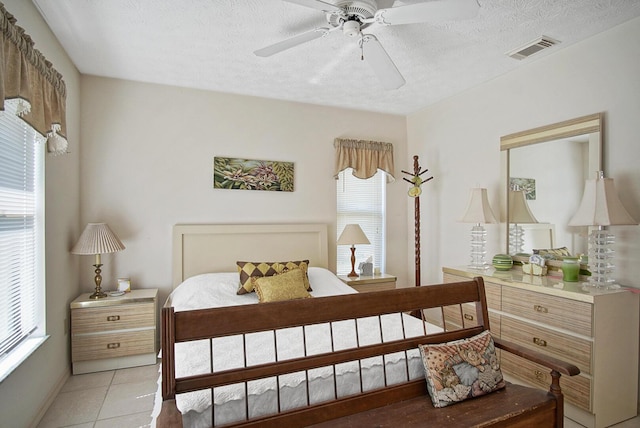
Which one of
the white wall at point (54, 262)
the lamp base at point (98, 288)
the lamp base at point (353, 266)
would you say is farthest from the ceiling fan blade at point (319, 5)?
the lamp base at point (98, 288)

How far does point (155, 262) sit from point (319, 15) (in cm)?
271

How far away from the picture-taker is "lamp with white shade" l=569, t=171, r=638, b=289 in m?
2.23

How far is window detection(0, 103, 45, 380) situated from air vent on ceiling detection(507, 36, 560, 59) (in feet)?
11.3

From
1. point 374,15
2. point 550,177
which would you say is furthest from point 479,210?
point 374,15

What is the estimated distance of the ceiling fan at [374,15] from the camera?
5.44 ft

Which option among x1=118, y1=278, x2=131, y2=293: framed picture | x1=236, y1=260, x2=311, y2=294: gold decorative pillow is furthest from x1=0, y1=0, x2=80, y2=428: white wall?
x1=236, y1=260, x2=311, y2=294: gold decorative pillow

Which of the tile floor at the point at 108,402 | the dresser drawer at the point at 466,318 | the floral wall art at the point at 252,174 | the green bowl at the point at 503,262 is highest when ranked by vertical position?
the floral wall art at the point at 252,174

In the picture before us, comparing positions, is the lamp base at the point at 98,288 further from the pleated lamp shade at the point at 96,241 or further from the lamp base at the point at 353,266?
the lamp base at the point at 353,266

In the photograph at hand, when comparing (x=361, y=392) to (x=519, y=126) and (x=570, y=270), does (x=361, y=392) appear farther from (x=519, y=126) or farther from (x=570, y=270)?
(x=519, y=126)

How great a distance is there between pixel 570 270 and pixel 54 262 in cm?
Answer: 390

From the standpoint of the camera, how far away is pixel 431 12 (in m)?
1.70

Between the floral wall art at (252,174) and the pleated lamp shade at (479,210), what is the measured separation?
1.91 metres

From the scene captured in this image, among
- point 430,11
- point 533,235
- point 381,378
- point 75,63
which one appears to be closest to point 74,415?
point 381,378

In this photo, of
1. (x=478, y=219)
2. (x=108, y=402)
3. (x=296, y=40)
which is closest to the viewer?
(x=296, y=40)
